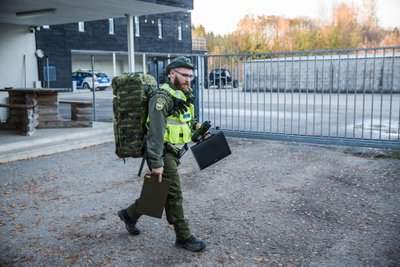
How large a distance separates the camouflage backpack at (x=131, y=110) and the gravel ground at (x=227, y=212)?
1.03 meters

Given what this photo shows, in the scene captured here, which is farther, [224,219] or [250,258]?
[224,219]

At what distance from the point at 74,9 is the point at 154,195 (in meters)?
7.96

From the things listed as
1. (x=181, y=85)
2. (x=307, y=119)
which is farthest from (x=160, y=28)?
(x=181, y=85)

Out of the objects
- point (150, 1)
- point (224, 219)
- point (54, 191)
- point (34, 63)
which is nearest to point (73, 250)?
point (224, 219)

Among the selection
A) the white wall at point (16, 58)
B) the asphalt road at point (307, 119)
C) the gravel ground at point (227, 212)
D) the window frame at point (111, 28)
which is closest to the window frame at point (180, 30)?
the window frame at point (111, 28)

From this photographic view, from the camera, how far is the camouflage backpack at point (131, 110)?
3639 millimetres

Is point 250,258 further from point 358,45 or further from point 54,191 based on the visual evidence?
point 358,45

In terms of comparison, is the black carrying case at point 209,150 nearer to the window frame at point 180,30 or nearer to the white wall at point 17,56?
the white wall at point 17,56

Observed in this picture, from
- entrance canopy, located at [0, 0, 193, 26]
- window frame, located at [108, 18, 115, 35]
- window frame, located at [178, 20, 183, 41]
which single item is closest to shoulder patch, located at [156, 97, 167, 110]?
entrance canopy, located at [0, 0, 193, 26]

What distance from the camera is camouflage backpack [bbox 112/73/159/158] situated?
3.64 m

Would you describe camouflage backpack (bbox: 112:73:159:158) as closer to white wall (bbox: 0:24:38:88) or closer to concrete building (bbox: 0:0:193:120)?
concrete building (bbox: 0:0:193:120)

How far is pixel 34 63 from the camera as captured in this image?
1252cm

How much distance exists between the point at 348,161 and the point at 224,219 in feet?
11.8

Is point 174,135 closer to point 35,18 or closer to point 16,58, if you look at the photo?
point 35,18
